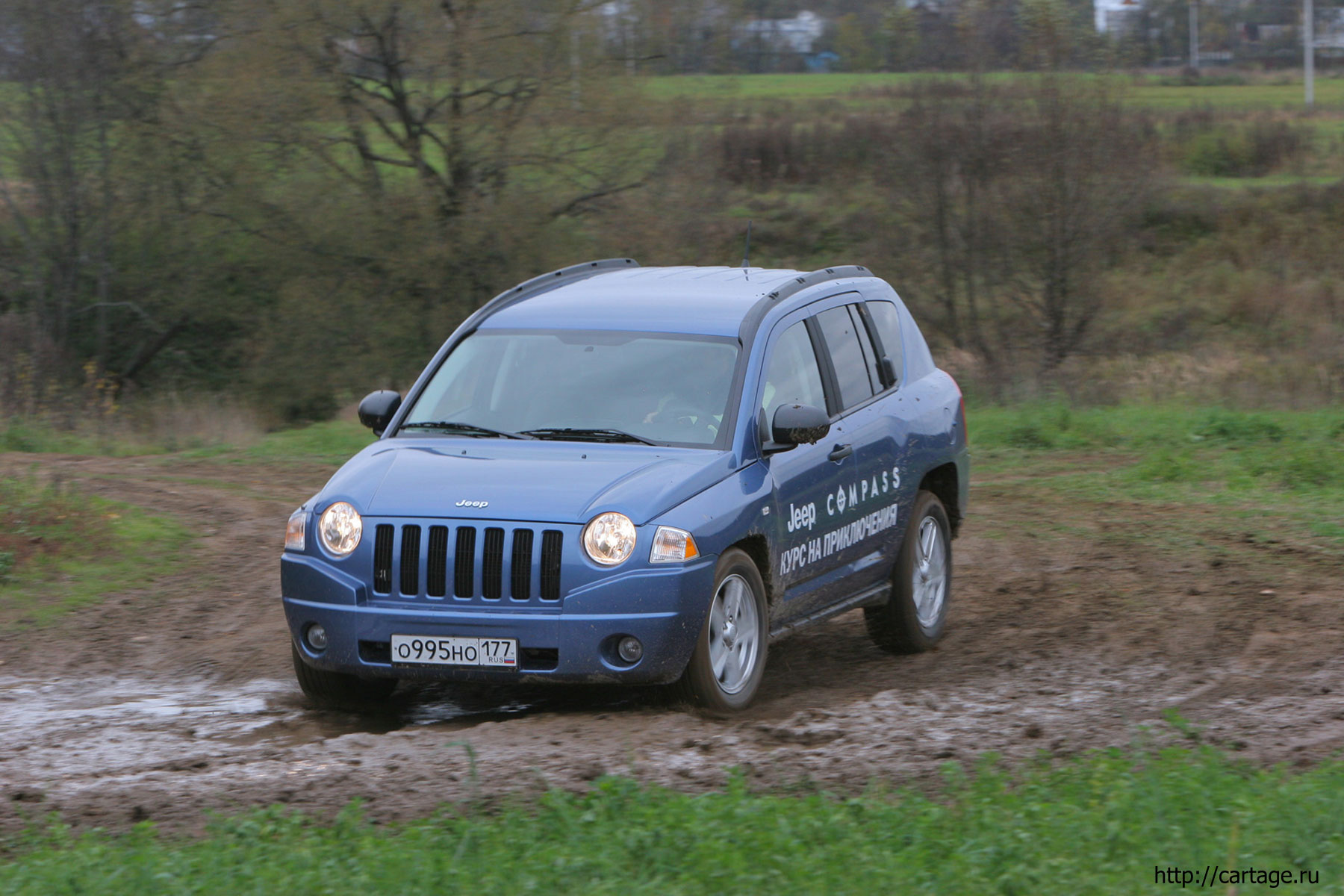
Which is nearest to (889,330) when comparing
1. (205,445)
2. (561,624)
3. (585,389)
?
(585,389)

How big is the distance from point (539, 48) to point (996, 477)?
11630mm

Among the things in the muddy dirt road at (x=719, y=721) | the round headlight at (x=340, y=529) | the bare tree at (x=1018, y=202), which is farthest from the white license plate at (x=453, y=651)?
the bare tree at (x=1018, y=202)

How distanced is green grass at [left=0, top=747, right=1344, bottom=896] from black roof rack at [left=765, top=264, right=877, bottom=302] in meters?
3.16

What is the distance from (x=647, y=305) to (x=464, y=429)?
111cm

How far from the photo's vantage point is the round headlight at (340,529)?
6.18 m

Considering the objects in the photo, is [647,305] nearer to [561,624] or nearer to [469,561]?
[469,561]

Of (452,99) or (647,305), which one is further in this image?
(452,99)

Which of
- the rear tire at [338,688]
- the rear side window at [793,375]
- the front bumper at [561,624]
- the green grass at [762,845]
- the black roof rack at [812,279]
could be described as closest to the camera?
the green grass at [762,845]

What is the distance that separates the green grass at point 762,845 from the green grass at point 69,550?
4.63m

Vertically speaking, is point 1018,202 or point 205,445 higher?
point 1018,202

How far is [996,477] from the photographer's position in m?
14.0

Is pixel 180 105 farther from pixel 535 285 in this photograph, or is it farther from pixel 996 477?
pixel 535 285

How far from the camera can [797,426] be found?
6641 millimetres

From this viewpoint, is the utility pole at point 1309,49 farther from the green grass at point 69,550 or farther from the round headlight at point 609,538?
the round headlight at point 609,538
